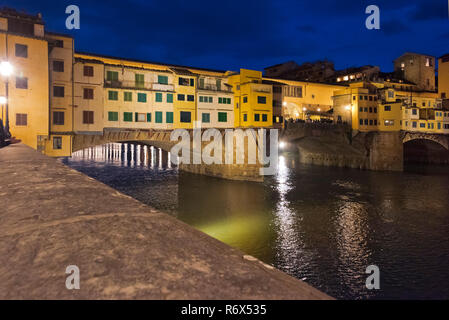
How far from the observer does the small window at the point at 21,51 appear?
91.5 feet

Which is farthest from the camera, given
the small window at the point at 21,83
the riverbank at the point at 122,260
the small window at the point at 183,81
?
the small window at the point at 183,81

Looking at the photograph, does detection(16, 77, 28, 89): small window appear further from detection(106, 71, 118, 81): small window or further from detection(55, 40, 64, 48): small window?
detection(106, 71, 118, 81): small window

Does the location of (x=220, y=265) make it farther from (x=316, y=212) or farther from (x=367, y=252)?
(x=316, y=212)

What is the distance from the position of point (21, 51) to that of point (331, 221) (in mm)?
31176

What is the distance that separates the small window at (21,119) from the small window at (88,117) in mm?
6116

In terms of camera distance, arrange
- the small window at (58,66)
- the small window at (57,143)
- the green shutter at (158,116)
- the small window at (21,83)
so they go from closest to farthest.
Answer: the small window at (21,83)
the small window at (57,143)
the small window at (58,66)
the green shutter at (158,116)

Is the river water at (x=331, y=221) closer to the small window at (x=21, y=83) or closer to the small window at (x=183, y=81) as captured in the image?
the small window at (x=183, y=81)

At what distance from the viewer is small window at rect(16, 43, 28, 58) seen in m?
27.9

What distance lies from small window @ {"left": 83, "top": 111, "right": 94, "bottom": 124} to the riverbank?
32893 millimetres

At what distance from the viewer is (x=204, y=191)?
35.4 meters

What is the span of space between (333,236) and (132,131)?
1032 inches

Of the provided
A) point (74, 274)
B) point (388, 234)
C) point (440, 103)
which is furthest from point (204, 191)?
point (440, 103)

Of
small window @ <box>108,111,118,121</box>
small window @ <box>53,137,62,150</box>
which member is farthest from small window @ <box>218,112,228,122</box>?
small window @ <box>53,137,62,150</box>

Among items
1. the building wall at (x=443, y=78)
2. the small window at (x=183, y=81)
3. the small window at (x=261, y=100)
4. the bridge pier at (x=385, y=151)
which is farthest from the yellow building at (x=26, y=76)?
the building wall at (x=443, y=78)
